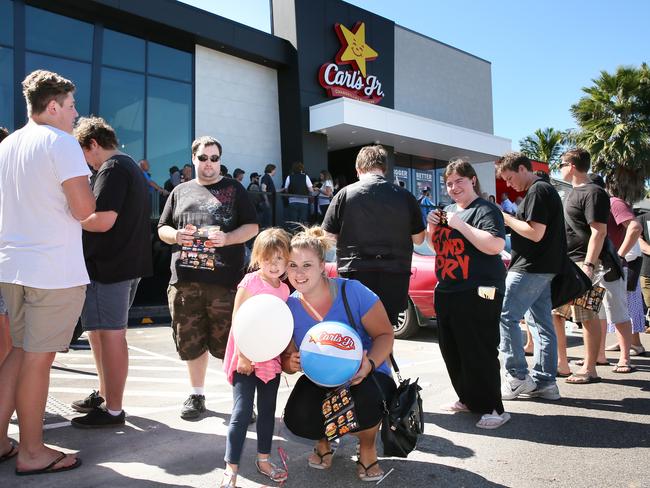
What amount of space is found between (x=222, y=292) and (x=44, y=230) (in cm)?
129

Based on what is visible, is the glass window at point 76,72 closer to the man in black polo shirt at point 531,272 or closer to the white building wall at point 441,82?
the white building wall at point 441,82

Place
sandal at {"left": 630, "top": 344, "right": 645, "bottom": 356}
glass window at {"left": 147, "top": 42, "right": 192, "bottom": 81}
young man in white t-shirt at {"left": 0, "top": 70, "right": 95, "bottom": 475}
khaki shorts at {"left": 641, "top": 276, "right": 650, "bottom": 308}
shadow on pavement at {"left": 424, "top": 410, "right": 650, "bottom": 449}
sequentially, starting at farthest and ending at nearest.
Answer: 1. glass window at {"left": 147, "top": 42, "right": 192, "bottom": 81}
2. khaki shorts at {"left": 641, "top": 276, "right": 650, "bottom": 308}
3. sandal at {"left": 630, "top": 344, "right": 645, "bottom": 356}
4. shadow on pavement at {"left": 424, "top": 410, "right": 650, "bottom": 449}
5. young man in white t-shirt at {"left": 0, "top": 70, "right": 95, "bottom": 475}

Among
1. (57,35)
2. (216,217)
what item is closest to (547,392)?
(216,217)

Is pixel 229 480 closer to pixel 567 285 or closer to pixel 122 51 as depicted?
pixel 567 285

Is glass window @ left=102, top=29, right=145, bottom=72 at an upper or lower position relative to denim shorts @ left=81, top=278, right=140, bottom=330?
upper

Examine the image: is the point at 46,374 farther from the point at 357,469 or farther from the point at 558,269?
the point at 558,269

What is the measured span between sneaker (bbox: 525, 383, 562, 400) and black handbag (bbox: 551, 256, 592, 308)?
0.68 metres

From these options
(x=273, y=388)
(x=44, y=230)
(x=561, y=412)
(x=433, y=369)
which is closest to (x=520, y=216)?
(x=561, y=412)

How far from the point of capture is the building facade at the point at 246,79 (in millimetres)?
13000

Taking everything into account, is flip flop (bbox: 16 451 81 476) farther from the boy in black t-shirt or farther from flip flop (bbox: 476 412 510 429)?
the boy in black t-shirt

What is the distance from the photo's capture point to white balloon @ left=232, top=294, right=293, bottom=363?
8.48 feet

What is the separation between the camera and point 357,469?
9.31 feet

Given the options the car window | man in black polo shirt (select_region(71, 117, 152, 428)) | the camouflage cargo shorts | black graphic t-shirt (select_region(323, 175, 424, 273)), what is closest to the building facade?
the car window

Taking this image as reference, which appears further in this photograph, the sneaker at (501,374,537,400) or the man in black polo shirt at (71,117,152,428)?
the sneaker at (501,374,537,400)
